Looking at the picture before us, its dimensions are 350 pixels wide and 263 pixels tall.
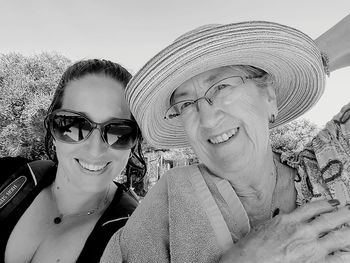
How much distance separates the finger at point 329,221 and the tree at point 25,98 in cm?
1591

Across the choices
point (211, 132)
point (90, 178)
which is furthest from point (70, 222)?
point (211, 132)

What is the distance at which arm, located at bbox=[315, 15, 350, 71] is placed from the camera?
1999mm

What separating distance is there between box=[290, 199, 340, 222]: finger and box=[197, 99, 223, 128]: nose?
22.3 inches

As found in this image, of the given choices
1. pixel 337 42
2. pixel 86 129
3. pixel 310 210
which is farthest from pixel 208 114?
pixel 86 129

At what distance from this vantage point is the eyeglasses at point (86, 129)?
7.95 feet

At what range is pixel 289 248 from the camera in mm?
1310

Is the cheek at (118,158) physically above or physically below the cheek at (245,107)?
above

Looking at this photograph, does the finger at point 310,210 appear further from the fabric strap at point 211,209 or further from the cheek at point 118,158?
the cheek at point 118,158

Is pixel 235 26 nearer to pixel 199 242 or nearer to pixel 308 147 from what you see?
pixel 308 147

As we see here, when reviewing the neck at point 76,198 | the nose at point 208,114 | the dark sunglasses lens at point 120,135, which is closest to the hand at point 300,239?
the nose at point 208,114

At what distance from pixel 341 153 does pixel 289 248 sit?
64 centimetres

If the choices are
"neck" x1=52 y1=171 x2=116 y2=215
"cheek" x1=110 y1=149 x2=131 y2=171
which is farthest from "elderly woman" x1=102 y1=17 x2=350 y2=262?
"neck" x1=52 y1=171 x2=116 y2=215

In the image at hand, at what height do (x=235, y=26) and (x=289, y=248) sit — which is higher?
(x=235, y=26)

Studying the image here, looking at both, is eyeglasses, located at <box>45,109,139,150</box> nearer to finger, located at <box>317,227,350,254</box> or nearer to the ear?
the ear
